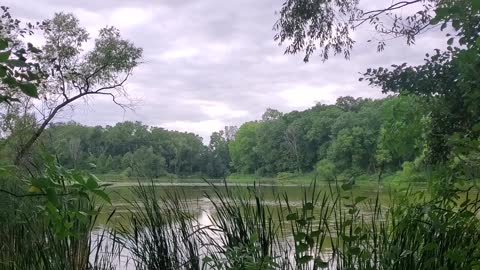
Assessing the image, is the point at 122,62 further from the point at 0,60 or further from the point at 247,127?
the point at 247,127

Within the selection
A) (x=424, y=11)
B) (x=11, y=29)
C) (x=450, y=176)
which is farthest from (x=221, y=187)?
(x=11, y=29)

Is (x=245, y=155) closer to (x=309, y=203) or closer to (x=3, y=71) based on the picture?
Result: (x=309, y=203)

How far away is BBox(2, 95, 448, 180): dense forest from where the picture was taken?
240 centimetres

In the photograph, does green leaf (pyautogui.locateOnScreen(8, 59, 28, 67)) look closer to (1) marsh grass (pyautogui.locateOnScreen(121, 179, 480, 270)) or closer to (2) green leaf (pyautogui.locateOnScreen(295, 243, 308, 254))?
(1) marsh grass (pyautogui.locateOnScreen(121, 179, 480, 270))

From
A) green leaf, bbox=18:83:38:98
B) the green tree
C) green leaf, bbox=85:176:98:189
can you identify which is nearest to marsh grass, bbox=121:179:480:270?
green leaf, bbox=85:176:98:189

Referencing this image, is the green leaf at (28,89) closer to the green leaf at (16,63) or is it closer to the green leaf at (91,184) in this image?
the green leaf at (16,63)

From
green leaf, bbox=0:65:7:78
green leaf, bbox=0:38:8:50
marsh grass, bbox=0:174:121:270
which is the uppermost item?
green leaf, bbox=0:38:8:50

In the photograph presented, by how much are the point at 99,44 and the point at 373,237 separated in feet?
24.5

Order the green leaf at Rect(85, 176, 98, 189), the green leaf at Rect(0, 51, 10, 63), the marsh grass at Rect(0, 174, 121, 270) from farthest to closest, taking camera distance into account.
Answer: the marsh grass at Rect(0, 174, 121, 270), the green leaf at Rect(85, 176, 98, 189), the green leaf at Rect(0, 51, 10, 63)

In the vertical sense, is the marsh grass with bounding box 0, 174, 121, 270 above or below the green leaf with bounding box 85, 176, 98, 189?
below

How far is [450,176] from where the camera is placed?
1688 mm

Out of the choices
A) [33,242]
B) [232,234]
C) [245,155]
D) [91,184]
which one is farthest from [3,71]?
[245,155]

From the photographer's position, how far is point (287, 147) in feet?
48.8

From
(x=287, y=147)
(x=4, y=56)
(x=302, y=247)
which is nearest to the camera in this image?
(x=4, y=56)
